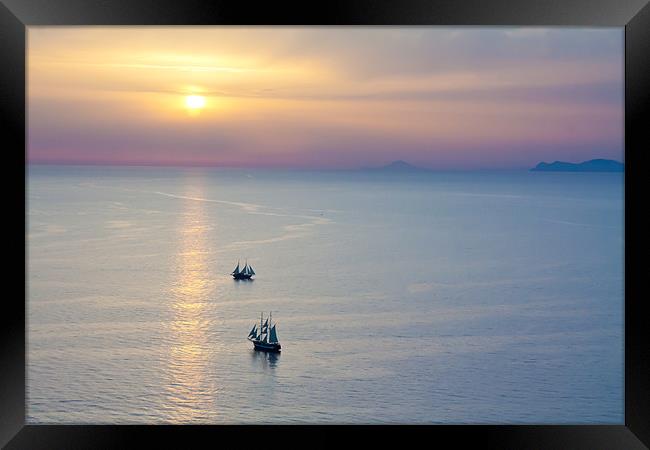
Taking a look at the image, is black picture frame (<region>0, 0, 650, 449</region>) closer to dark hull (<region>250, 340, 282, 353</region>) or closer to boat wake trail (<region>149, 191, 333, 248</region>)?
dark hull (<region>250, 340, 282, 353</region>)

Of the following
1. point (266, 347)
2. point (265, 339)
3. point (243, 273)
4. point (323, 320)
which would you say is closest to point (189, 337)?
point (266, 347)

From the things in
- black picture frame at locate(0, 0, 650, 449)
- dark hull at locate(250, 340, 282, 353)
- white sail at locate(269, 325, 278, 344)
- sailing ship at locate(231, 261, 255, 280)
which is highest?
black picture frame at locate(0, 0, 650, 449)

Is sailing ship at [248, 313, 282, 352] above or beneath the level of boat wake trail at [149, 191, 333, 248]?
beneath

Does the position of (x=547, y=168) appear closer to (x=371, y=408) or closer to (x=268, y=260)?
(x=268, y=260)

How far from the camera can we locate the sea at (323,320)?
18516 millimetres

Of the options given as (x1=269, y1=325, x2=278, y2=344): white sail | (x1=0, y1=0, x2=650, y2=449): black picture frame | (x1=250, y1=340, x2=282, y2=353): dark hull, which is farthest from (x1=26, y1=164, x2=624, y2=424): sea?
(x1=0, y1=0, x2=650, y2=449): black picture frame

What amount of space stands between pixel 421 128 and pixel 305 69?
38.2 feet

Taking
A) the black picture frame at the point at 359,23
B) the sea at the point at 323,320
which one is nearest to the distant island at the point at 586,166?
the sea at the point at 323,320

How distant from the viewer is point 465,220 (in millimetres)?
42594

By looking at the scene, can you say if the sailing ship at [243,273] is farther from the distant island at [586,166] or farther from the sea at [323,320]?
the distant island at [586,166]

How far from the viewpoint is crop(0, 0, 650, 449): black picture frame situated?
2344 millimetres

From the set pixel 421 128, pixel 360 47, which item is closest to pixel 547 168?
pixel 421 128

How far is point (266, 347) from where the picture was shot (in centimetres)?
2011

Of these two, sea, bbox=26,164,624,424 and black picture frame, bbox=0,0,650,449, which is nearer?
black picture frame, bbox=0,0,650,449
